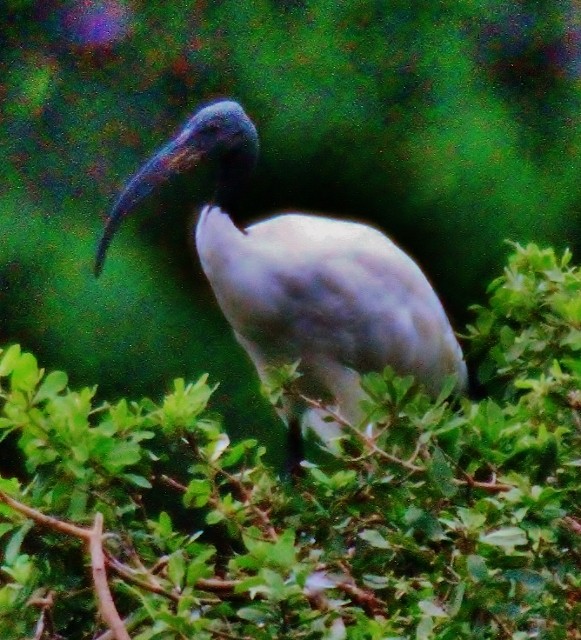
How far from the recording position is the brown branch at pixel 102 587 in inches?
30.1

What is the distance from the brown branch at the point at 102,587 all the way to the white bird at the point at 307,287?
852 millimetres

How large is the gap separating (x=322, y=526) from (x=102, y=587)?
8.6 inches

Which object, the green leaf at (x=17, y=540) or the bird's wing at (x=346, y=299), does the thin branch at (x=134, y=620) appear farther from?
the bird's wing at (x=346, y=299)

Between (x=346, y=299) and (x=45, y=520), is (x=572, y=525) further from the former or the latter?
(x=346, y=299)

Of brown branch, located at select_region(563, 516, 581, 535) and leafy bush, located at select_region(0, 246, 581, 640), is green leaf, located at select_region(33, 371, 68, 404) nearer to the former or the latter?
leafy bush, located at select_region(0, 246, 581, 640)

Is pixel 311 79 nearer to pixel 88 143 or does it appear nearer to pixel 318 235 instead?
pixel 88 143

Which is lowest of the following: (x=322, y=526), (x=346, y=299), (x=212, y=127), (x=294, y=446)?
(x=294, y=446)

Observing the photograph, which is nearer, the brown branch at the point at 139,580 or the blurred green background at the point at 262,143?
the brown branch at the point at 139,580

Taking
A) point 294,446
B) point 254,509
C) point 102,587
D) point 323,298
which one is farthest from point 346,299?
point 102,587

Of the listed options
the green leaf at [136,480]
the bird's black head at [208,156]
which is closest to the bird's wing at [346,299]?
the bird's black head at [208,156]

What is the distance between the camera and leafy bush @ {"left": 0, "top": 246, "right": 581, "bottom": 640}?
0.80 m

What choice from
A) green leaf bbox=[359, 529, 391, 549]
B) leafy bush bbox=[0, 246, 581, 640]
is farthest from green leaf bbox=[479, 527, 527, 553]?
green leaf bbox=[359, 529, 391, 549]

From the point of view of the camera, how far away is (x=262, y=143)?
2.54m

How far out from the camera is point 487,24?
256 cm
